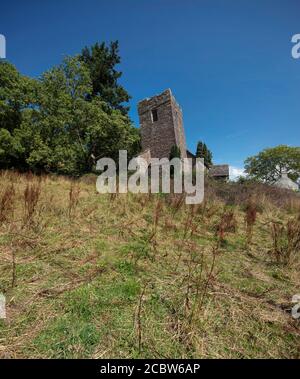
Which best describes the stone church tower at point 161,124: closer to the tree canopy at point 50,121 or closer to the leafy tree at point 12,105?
the tree canopy at point 50,121

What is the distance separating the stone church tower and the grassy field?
54.7 ft

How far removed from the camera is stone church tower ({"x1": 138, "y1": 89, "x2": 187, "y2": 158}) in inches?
783

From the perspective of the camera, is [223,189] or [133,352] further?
[223,189]

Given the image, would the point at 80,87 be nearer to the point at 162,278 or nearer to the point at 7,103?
the point at 7,103

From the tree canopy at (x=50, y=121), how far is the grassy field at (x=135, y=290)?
8.42m

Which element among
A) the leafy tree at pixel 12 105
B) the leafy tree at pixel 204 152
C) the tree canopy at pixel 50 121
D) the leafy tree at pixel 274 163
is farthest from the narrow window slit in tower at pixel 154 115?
the leafy tree at pixel 274 163

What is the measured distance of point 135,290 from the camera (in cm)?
223

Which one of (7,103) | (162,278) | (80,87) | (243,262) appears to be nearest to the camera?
(162,278)

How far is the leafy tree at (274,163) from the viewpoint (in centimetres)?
3628

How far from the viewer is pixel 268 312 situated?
2041mm

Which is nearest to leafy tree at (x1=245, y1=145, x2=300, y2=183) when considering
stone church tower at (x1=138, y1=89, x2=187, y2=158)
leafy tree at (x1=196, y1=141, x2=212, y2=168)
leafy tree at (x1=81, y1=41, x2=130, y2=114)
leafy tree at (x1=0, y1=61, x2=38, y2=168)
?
leafy tree at (x1=196, y1=141, x2=212, y2=168)

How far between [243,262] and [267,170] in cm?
4266

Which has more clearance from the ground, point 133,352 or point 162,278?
point 162,278
